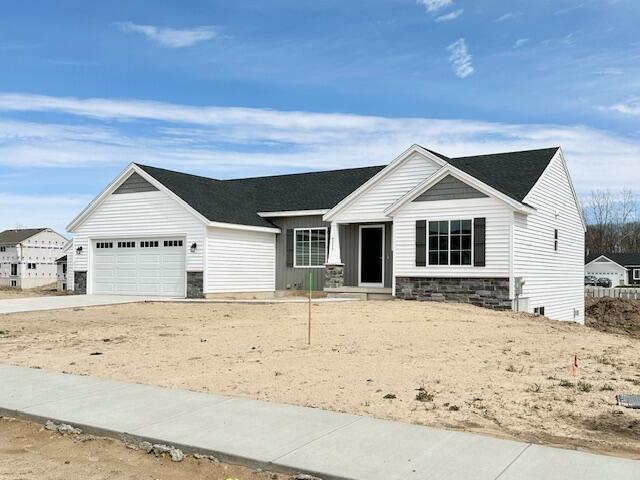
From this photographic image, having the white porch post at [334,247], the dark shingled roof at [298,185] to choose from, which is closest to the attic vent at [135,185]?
the dark shingled roof at [298,185]

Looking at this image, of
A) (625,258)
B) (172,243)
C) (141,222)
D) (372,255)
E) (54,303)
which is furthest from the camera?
(625,258)

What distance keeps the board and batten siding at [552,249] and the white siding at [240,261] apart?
10.6 metres

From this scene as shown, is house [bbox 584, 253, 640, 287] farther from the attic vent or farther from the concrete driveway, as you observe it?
the concrete driveway

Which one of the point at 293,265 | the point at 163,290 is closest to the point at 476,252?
the point at 293,265

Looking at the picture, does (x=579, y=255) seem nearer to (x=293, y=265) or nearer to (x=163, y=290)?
(x=293, y=265)

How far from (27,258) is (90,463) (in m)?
56.4

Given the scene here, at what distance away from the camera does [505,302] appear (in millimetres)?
18906

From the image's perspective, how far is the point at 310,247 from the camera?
25.4 meters

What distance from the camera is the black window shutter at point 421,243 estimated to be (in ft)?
66.5

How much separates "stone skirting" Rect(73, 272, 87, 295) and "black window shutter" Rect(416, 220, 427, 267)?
47.6ft

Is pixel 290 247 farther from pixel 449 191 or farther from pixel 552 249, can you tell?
pixel 552 249

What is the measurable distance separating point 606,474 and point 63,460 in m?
4.69

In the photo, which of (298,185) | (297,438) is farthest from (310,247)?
(297,438)

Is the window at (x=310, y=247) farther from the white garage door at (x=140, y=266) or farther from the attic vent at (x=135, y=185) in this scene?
the attic vent at (x=135, y=185)
